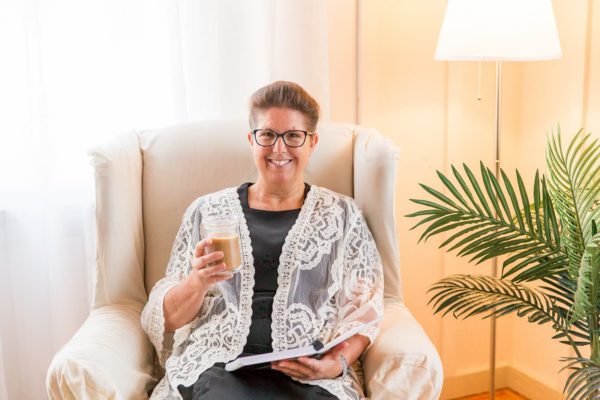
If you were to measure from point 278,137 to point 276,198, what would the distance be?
185 millimetres

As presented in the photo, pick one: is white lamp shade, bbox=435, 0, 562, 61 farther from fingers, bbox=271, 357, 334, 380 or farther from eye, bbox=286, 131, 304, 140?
fingers, bbox=271, 357, 334, 380

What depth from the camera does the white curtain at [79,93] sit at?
79.7 inches

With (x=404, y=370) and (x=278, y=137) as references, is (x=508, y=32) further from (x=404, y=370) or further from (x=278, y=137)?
(x=404, y=370)

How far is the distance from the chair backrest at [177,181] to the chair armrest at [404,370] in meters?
0.31

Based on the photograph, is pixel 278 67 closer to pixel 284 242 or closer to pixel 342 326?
pixel 284 242

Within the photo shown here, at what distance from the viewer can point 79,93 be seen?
2.08m

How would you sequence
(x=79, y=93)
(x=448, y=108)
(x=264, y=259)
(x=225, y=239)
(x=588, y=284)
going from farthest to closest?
1. (x=448, y=108)
2. (x=79, y=93)
3. (x=264, y=259)
4. (x=588, y=284)
5. (x=225, y=239)

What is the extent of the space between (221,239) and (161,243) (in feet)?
1.73

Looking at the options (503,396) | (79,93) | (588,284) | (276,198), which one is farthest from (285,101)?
(503,396)

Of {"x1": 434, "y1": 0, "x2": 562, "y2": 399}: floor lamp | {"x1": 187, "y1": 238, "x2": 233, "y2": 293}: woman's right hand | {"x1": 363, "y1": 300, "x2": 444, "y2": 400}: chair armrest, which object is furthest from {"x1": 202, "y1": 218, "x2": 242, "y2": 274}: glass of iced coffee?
{"x1": 434, "y1": 0, "x2": 562, "y2": 399}: floor lamp

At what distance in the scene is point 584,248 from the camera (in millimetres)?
1660

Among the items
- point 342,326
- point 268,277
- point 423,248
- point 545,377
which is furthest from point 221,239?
point 545,377

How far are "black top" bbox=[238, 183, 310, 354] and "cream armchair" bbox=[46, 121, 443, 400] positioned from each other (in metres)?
0.25

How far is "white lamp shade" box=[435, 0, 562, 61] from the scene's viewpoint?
6.42 ft
